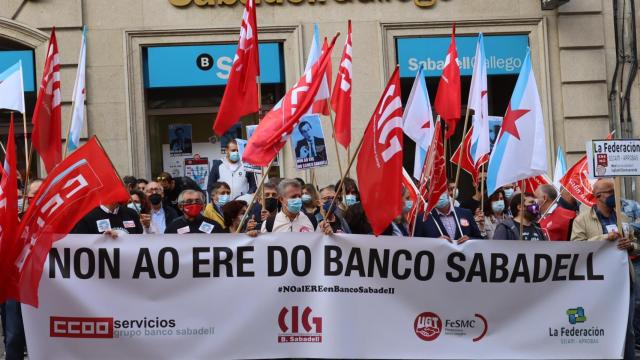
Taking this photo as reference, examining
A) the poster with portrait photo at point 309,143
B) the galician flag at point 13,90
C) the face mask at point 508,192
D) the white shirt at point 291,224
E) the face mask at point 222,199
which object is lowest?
the white shirt at point 291,224

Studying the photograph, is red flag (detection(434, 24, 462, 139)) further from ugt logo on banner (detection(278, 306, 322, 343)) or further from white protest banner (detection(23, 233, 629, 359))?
ugt logo on banner (detection(278, 306, 322, 343))

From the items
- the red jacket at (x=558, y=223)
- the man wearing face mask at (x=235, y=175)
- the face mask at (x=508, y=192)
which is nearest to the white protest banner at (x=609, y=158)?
the red jacket at (x=558, y=223)

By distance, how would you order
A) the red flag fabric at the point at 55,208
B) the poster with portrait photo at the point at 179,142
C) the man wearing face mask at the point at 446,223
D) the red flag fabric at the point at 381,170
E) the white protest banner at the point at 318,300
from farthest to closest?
the poster with portrait photo at the point at 179,142, the man wearing face mask at the point at 446,223, the red flag fabric at the point at 381,170, the white protest banner at the point at 318,300, the red flag fabric at the point at 55,208

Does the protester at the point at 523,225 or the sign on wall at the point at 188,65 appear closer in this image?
the protester at the point at 523,225

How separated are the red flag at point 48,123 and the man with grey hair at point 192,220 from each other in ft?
4.11

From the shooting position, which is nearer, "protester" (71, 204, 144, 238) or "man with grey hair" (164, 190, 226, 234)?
"protester" (71, 204, 144, 238)

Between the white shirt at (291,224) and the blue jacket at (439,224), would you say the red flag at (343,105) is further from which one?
the white shirt at (291,224)

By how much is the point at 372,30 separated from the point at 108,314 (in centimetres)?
872

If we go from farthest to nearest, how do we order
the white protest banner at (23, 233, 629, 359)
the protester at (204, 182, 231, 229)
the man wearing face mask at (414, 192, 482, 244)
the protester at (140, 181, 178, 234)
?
1. the protester at (204, 182, 231, 229)
2. the protester at (140, 181, 178, 234)
3. the man wearing face mask at (414, 192, 482, 244)
4. the white protest banner at (23, 233, 629, 359)

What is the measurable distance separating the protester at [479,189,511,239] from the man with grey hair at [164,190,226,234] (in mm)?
3794

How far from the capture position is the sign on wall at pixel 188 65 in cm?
1628

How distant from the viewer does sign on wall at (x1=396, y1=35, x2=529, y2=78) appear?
16594 millimetres

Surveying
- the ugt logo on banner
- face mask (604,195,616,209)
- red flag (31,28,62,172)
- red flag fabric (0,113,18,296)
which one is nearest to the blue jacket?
face mask (604,195,616,209)

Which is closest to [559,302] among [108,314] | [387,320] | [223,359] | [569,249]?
[569,249]
